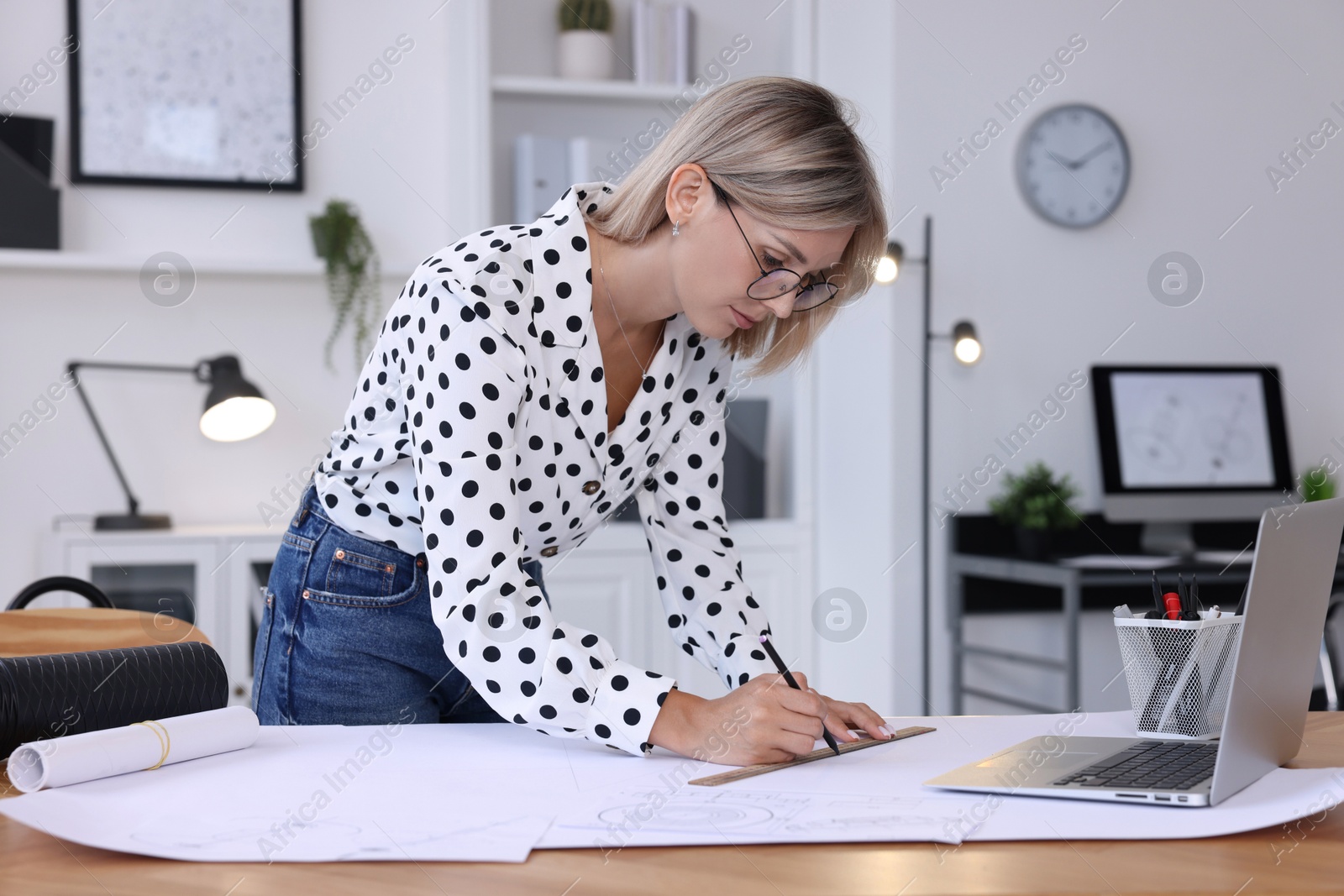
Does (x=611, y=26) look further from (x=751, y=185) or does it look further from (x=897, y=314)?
(x=751, y=185)

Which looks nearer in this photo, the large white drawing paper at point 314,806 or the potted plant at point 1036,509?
the large white drawing paper at point 314,806

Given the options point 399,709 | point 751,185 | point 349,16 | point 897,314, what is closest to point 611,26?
point 349,16

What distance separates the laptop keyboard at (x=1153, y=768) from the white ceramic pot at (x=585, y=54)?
96.9 inches

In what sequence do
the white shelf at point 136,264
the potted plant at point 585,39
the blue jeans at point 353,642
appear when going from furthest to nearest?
1. the potted plant at point 585,39
2. the white shelf at point 136,264
3. the blue jeans at point 353,642

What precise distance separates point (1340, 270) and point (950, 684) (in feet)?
5.52

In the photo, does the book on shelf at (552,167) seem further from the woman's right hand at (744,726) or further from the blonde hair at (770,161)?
the woman's right hand at (744,726)

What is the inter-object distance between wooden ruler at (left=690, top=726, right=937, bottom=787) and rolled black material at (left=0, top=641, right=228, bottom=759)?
49 cm

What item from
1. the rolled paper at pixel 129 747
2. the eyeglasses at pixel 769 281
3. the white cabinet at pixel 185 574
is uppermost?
the eyeglasses at pixel 769 281

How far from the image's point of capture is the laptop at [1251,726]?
0.84 meters

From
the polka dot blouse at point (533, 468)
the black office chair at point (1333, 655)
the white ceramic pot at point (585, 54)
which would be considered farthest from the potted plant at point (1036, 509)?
the polka dot blouse at point (533, 468)

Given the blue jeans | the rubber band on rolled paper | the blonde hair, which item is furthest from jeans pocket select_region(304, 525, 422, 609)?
the blonde hair

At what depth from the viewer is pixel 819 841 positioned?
77 cm

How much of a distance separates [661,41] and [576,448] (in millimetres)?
2189

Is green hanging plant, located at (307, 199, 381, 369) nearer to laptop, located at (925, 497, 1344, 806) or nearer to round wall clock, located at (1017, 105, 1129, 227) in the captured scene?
round wall clock, located at (1017, 105, 1129, 227)
